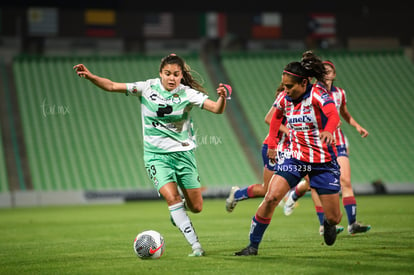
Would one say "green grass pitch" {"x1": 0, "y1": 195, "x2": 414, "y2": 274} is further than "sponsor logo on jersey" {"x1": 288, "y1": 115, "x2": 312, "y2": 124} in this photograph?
No

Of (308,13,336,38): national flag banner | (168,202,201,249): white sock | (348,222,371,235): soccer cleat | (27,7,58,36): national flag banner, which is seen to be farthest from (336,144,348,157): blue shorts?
(308,13,336,38): national flag banner

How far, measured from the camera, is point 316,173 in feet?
26.8

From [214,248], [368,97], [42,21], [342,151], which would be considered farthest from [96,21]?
[214,248]

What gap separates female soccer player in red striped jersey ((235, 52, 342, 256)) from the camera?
7.88 m

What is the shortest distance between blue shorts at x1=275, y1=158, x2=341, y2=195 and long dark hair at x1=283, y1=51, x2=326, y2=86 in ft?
3.20

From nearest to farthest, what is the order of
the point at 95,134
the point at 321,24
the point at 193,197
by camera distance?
1. the point at 193,197
2. the point at 95,134
3. the point at 321,24

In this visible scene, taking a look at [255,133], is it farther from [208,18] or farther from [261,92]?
[208,18]

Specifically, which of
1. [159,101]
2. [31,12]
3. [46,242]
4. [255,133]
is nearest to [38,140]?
[31,12]

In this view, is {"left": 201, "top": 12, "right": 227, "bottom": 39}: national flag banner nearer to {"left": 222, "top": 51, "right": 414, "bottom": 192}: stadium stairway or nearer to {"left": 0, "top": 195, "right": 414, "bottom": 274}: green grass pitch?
{"left": 222, "top": 51, "right": 414, "bottom": 192}: stadium stairway

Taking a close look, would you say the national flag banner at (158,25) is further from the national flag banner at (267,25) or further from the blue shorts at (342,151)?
the blue shorts at (342,151)

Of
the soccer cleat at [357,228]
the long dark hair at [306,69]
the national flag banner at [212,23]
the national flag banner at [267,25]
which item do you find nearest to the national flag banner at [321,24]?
the national flag banner at [267,25]

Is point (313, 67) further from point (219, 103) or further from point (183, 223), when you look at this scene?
point (183, 223)

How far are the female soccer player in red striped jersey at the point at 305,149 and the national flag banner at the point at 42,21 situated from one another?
2255cm

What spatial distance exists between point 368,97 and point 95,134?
39.7 feet
